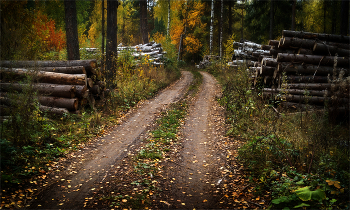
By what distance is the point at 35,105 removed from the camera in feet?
20.4

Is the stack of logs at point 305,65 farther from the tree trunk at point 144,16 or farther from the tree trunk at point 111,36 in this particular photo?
the tree trunk at point 144,16

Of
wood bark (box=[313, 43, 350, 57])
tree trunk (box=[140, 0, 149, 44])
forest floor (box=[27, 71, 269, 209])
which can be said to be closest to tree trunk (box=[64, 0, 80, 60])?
forest floor (box=[27, 71, 269, 209])

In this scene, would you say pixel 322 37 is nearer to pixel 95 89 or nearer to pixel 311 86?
pixel 311 86

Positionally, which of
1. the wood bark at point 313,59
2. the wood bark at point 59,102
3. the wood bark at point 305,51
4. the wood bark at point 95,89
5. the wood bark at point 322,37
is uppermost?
the wood bark at point 322,37

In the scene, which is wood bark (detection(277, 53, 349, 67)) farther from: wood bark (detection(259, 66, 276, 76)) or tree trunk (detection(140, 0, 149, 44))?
tree trunk (detection(140, 0, 149, 44))

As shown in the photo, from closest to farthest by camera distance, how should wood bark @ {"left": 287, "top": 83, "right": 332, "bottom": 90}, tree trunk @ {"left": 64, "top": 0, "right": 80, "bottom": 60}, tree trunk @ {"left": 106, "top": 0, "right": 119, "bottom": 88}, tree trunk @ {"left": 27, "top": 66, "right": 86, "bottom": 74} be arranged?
wood bark @ {"left": 287, "top": 83, "right": 332, "bottom": 90} < tree trunk @ {"left": 27, "top": 66, "right": 86, "bottom": 74} < tree trunk @ {"left": 64, "top": 0, "right": 80, "bottom": 60} < tree trunk @ {"left": 106, "top": 0, "right": 119, "bottom": 88}

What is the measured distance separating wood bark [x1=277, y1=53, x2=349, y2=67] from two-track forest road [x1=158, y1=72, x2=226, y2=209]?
11.8ft

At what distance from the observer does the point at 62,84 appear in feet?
30.8

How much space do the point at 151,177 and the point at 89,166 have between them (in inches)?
67.8

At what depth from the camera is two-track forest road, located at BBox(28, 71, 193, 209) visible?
170 inches

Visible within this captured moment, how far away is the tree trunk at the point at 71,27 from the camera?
1182 centimetres

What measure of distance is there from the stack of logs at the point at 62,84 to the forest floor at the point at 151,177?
6.65 ft

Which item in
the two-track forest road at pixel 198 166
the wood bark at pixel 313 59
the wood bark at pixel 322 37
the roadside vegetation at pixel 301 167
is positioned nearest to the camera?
the roadside vegetation at pixel 301 167

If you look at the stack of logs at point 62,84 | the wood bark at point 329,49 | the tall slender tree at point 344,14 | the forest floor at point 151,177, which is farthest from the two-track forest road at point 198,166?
the tall slender tree at point 344,14
